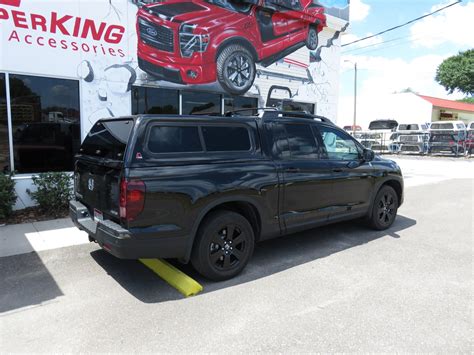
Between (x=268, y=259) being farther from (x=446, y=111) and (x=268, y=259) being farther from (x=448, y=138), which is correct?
(x=446, y=111)

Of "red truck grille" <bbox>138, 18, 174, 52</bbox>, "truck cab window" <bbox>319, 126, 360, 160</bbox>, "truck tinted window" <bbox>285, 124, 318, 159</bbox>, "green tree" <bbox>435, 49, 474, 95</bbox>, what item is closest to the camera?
"truck tinted window" <bbox>285, 124, 318, 159</bbox>

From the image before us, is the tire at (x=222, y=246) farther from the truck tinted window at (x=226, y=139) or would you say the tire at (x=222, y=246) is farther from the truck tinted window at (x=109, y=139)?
the truck tinted window at (x=109, y=139)

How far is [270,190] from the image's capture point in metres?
4.42

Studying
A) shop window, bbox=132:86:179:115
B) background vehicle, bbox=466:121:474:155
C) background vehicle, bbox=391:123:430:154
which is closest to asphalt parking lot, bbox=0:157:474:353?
shop window, bbox=132:86:179:115

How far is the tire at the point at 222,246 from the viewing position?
395 centimetres

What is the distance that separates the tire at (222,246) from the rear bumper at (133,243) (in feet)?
0.78

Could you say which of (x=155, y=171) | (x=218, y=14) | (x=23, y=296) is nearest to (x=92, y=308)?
(x=23, y=296)

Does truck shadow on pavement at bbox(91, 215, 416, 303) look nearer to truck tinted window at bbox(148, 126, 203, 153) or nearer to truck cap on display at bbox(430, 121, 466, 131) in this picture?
truck tinted window at bbox(148, 126, 203, 153)

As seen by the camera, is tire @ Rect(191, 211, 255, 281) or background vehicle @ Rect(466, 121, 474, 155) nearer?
tire @ Rect(191, 211, 255, 281)

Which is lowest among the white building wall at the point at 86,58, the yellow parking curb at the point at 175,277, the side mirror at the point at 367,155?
the yellow parking curb at the point at 175,277

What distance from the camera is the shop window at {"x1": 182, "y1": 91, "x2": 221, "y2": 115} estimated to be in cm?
930

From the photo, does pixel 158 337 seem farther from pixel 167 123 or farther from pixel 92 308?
pixel 167 123

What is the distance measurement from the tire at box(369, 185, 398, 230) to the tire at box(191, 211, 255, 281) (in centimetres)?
266

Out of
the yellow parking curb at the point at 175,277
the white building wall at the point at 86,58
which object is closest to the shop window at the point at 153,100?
the white building wall at the point at 86,58
